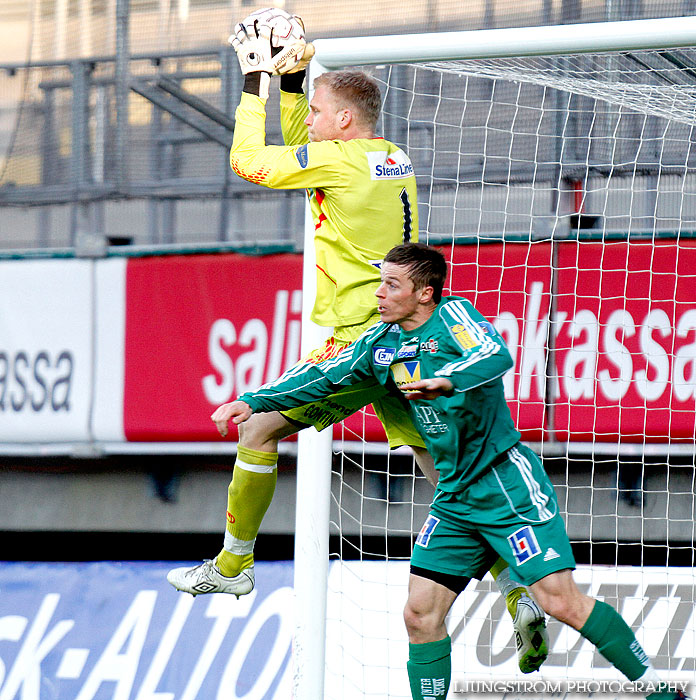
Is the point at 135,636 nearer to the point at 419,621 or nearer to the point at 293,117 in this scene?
the point at 419,621

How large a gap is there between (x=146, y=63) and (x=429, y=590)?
13.8ft

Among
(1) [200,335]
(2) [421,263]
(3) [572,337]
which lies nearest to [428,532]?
(2) [421,263]

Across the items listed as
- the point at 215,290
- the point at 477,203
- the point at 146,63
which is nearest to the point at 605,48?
the point at 477,203

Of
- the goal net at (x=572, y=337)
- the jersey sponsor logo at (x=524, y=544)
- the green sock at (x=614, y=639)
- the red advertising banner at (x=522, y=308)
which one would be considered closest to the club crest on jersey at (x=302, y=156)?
the jersey sponsor logo at (x=524, y=544)

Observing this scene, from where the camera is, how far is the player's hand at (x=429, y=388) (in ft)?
10.2

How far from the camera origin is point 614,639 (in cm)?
340

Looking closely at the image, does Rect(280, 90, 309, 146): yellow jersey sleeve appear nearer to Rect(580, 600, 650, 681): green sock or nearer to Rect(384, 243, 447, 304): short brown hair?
Rect(384, 243, 447, 304): short brown hair

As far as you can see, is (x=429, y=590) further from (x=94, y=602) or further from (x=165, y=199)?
(x=165, y=199)

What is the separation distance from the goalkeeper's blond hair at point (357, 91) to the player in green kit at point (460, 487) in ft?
1.95

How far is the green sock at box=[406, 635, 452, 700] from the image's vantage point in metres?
3.52

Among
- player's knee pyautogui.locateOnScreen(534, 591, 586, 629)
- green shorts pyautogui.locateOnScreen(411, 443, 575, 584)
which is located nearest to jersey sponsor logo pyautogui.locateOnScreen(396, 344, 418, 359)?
green shorts pyautogui.locateOnScreen(411, 443, 575, 584)

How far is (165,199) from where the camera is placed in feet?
21.4

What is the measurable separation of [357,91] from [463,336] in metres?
1.01

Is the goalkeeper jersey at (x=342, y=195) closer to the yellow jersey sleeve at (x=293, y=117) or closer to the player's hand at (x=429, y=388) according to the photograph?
the yellow jersey sleeve at (x=293, y=117)
